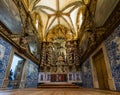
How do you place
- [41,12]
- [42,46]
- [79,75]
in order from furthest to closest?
1. [42,46]
2. [41,12]
3. [79,75]

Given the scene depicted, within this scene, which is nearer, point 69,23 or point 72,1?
point 72,1

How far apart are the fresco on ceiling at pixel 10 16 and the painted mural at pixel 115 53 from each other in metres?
4.96

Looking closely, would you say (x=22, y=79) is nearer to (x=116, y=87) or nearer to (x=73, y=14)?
(x=116, y=87)

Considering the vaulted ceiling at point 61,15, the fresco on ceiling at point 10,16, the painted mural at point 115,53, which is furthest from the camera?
the vaulted ceiling at point 61,15

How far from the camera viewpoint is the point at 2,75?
13.4 ft

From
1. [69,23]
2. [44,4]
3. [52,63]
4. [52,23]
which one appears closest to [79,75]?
[52,63]

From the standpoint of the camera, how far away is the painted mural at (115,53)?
3258 millimetres

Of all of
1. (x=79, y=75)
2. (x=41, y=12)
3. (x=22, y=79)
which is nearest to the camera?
(x=22, y=79)

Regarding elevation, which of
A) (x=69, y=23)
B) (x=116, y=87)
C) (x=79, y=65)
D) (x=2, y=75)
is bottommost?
(x=116, y=87)

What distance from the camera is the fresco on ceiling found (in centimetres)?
436

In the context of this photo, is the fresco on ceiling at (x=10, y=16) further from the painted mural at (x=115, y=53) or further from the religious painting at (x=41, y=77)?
the religious painting at (x=41, y=77)

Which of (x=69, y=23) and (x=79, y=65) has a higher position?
(x=69, y=23)

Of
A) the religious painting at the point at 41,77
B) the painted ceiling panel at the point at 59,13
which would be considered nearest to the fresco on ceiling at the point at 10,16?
the painted ceiling panel at the point at 59,13

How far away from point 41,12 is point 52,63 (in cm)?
618
